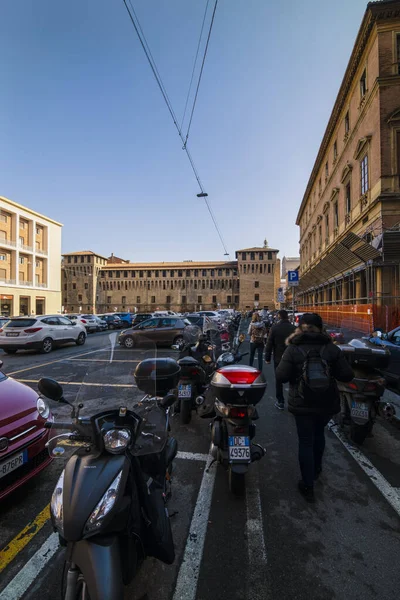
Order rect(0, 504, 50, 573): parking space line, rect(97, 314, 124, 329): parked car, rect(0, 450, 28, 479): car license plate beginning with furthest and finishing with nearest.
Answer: rect(97, 314, 124, 329): parked car, rect(0, 450, 28, 479): car license plate, rect(0, 504, 50, 573): parking space line

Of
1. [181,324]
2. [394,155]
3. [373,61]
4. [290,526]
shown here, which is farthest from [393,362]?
[373,61]

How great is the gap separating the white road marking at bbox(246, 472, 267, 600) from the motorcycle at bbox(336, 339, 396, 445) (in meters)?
1.72

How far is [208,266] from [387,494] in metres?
74.5

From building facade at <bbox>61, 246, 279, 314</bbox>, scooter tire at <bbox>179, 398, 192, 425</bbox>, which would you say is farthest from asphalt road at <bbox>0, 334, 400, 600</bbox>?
building facade at <bbox>61, 246, 279, 314</bbox>

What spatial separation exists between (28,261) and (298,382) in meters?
55.6

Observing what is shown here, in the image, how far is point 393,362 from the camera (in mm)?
5816

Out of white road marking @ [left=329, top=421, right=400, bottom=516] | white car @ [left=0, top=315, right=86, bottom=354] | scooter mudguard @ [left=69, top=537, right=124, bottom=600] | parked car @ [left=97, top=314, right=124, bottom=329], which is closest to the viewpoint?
scooter mudguard @ [left=69, top=537, right=124, bottom=600]

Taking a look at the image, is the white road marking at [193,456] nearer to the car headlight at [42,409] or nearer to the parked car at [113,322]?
the car headlight at [42,409]

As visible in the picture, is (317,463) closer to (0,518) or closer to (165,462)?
(165,462)

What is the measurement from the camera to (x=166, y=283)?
77625 mm

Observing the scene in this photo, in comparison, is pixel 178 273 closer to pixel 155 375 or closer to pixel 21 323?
pixel 21 323

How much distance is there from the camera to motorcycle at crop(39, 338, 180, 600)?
57.9 inches

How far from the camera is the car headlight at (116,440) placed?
1736 millimetres

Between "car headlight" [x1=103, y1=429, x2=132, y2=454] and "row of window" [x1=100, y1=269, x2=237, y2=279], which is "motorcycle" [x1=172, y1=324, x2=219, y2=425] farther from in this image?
"row of window" [x1=100, y1=269, x2=237, y2=279]
